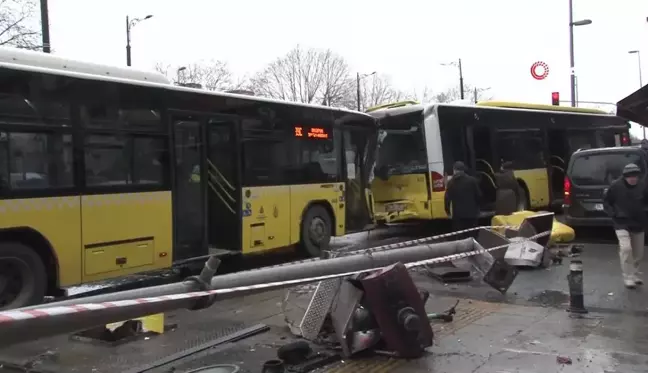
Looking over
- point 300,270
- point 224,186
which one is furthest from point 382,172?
point 300,270

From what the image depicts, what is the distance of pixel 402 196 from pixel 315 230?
3.02 meters

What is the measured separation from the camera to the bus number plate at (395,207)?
1466cm

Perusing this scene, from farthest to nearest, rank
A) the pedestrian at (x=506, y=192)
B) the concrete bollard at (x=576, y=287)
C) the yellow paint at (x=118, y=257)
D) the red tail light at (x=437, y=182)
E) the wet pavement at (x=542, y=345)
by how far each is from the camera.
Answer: the pedestrian at (x=506, y=192) → the red tail light at (x=437, y=182) → the yellow paint at (x=118, y=257) → the concrete bollard at (x=576, y=287) → the wet pavement at (x=542, y=345)

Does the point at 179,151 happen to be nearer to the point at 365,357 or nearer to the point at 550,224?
the point at 365,357

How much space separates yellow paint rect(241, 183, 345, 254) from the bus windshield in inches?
99.4

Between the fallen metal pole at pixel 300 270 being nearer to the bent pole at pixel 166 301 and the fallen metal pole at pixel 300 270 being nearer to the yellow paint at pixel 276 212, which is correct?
the bent pole at pixel 166 301

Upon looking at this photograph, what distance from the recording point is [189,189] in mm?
10203

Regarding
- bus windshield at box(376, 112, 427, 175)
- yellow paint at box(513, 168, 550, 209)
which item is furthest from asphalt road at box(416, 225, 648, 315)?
yellow paint at box(513, 168, 550, 209)

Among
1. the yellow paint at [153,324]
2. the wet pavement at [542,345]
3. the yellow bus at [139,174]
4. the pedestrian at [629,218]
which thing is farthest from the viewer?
the pedestrian at [629,218]

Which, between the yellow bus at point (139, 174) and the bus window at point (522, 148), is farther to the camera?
the bus window at point (522, 148)

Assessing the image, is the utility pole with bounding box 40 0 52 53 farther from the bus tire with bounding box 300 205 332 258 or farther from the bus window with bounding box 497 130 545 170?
the bus window with bounding box 497 130 545 170

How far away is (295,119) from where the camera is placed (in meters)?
12.2

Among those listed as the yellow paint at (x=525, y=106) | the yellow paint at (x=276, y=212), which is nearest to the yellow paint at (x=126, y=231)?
the yellow paint at (x=276, y=212)

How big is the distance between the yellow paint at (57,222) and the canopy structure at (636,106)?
8.76 metres
